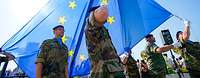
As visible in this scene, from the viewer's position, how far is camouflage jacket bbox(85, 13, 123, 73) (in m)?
3.10

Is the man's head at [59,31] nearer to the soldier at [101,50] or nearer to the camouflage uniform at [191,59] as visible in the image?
the soldier at [101,50]

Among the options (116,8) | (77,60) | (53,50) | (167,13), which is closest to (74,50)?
(77,60)

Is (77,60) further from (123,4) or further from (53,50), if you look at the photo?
(123,4)

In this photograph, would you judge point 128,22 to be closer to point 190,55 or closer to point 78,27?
point 78,27

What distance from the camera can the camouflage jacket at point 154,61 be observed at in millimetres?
6707

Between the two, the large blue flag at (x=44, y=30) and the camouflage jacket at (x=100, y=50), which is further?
the large blue flag at (x=44, y=30)

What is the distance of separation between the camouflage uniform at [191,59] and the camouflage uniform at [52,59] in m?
2.44

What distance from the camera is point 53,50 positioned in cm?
487

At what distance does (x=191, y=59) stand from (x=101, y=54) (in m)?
2.95

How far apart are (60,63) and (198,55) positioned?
2.79m

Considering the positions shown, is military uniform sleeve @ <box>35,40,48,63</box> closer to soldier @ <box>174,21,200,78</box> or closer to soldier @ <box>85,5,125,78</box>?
soldier @ <box>85,5,125,78</box>

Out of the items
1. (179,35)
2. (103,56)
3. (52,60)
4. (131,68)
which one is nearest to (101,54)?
(103,56)

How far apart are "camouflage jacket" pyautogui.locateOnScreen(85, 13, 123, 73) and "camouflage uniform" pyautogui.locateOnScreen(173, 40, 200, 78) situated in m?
2.80

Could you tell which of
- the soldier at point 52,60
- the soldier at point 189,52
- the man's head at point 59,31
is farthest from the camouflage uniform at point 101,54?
the soldier at point 189,52
